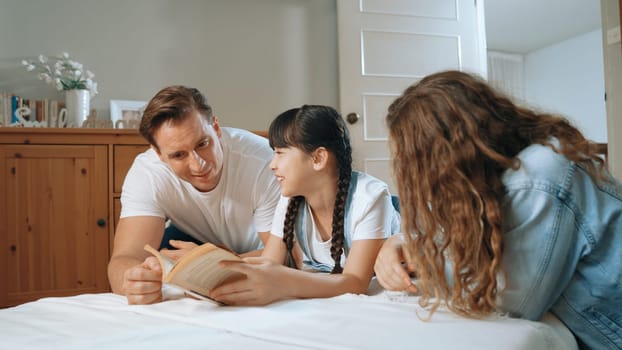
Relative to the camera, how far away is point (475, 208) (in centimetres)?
82

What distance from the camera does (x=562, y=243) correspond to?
803mm

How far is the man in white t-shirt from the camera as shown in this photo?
157 cm

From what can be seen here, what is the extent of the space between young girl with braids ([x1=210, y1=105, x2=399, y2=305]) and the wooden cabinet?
155 cm

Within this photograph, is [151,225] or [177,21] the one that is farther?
[177,21]

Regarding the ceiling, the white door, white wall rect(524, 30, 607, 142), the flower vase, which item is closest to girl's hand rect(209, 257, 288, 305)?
the flower vase

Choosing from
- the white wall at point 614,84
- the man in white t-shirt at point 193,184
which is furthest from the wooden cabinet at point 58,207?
the white wall at point 614,84

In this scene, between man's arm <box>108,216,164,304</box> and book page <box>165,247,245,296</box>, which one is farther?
man's arm <box>108,216,164,304</box>

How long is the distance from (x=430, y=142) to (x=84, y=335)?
641 mm

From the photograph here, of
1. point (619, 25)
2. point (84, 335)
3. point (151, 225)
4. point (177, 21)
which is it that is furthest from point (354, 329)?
point (177, 21)

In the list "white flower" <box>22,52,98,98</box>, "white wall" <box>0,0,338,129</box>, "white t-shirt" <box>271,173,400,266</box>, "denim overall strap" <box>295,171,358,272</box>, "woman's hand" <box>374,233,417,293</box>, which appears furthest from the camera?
"white wall" <box>0,0,338,129</box>

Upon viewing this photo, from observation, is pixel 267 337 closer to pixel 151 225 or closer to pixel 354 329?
pixel 354 329

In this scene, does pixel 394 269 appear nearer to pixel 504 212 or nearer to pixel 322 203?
pixel 504 212

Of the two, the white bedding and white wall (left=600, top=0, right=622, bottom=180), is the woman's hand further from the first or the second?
white wall (left=600, top=0, right=622, bottom=180)

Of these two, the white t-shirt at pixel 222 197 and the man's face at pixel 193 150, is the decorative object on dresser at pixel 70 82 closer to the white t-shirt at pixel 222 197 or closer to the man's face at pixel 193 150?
the white t-shirt at pixel 222 197
